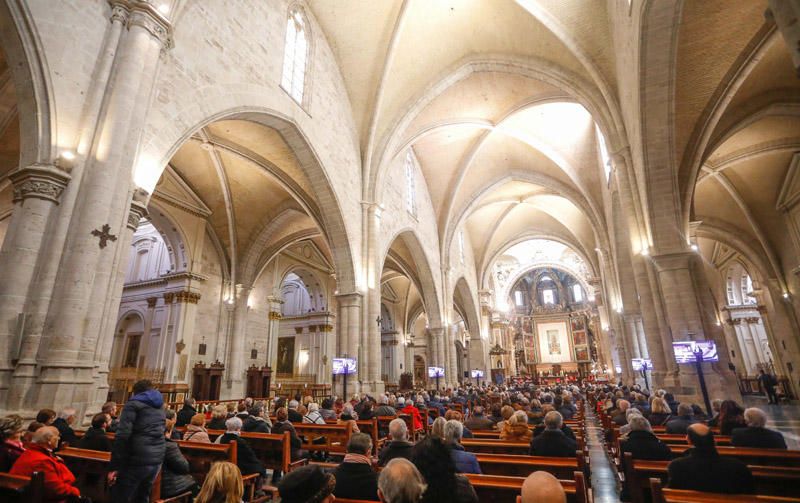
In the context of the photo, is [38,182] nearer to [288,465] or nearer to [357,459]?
[288,465]

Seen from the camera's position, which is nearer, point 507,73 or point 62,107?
point 62,107

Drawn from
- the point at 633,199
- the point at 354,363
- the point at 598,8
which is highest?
the point at 598,8

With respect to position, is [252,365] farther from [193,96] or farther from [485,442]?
[485,442]

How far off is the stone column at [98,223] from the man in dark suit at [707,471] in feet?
19.8

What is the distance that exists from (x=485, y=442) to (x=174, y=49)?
7.97 meters

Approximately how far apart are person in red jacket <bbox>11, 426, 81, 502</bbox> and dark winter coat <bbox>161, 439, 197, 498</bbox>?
2.22 ft

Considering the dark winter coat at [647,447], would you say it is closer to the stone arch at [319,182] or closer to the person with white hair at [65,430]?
the person with white hair at [65,430]

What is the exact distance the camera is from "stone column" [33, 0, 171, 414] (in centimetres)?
491

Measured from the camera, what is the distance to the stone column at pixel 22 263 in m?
4.71

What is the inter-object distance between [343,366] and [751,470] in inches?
393

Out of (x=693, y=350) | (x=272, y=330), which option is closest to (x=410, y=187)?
(x=272, y=330)

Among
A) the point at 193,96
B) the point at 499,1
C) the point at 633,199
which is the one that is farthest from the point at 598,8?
the point at 193,96

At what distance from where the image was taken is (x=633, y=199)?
10766 millimetres

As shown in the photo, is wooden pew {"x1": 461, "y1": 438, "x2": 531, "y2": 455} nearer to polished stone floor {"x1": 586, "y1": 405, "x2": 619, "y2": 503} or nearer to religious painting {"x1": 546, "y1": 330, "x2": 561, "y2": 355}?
polished stone floor {"x1": 586, "y1": 405, "x2": 619, "y2": 503}
